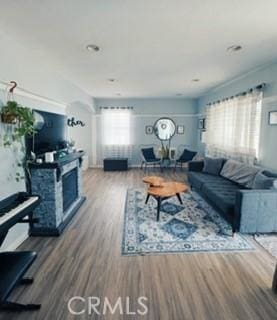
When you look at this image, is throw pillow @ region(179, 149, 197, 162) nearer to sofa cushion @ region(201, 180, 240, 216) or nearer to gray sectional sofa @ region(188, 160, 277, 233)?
sofa cushion @ region(201, 180, 240, 216)

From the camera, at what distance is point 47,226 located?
10.0 feet

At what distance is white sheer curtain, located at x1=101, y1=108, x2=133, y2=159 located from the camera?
7.86m

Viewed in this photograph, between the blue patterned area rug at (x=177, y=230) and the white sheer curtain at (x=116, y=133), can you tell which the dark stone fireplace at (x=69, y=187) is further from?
the white sheer curtain at (x=116, y=133)

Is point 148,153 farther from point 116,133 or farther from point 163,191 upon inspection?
point 163,191

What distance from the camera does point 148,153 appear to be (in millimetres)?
7578

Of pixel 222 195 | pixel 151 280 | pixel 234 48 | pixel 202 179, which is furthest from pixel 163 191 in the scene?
pixel 234 48

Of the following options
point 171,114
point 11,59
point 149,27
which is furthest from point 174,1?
point 171,114

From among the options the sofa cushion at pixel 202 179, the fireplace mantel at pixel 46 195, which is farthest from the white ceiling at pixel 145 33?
the sofa cushion at pixel 202 179

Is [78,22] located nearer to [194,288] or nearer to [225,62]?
[225,62]

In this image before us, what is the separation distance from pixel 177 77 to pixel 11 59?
312 cm

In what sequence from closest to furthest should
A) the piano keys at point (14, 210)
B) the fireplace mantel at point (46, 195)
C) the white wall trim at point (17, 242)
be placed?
the piano keys at point (14, 210) → the white wall trim at point (17, 242) → the fireplace mantel at point (46, 195)

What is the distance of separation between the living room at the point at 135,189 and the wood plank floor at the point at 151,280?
1cm

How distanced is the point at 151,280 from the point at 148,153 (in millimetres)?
5616

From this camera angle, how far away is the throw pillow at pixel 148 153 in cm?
748
